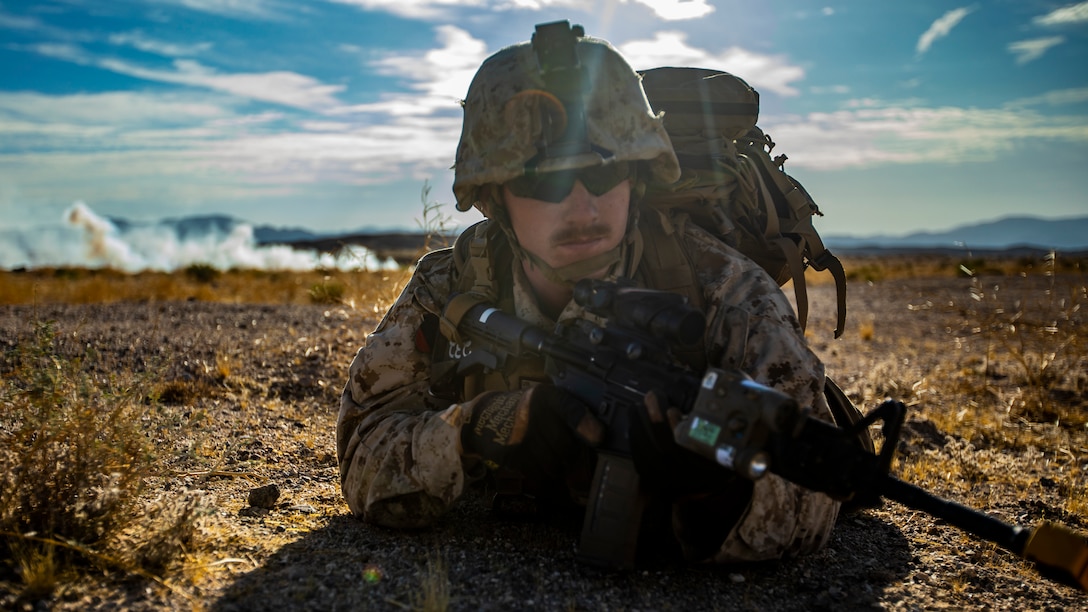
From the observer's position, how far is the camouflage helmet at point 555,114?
299 centimetres

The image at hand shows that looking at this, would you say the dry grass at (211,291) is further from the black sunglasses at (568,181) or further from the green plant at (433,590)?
the green plant at (433,590)

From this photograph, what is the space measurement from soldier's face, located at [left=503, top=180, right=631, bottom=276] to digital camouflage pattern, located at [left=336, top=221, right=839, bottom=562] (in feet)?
0.77

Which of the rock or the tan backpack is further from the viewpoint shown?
the tan backpack

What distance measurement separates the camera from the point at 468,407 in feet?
9.34

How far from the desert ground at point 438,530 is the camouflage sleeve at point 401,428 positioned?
0.17 meters

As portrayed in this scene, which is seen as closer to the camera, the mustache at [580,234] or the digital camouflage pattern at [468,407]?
the digital camouflage pattern at [468,407]

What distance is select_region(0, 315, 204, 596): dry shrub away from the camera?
2.44 meters

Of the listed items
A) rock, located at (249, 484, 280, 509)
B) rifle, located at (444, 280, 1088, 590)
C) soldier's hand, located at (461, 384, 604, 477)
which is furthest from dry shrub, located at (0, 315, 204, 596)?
rifle, located at (444, 280, 1088, 590)

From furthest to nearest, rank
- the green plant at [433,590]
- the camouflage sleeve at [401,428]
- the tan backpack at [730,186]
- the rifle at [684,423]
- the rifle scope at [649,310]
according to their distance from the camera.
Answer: the tan backpack at [730,186], the camouflage sleeve at [401,428], the rifle scope at [649,310], the green plant at [433,590], the rifle at [684,423]

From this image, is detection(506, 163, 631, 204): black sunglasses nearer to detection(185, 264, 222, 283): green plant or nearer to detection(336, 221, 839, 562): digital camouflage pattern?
detection(336, 221, 839, 562): digital camouflage pattern

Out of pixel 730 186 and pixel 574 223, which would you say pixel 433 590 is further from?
pixel 730 186

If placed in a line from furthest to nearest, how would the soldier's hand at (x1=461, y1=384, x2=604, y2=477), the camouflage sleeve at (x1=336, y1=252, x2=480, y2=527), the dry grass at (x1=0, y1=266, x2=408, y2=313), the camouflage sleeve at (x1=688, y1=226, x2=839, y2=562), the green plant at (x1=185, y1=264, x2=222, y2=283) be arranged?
the green plant at (x1=185, y1=264, x2=222, y2=283)
the dry grass at (x1=0, y1=266, x2=408, y2=313)
the camouflage sleeve at (x1=336, y1=252, x2=480, y2=527)
the camouflage sleeve at (x1=688, y1=226, x2=839, y2=562)
the soldier's hand at (x1=461, y1=384, x2=604, y2=477)

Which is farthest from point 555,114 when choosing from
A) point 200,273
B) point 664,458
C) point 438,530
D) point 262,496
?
point 200,273

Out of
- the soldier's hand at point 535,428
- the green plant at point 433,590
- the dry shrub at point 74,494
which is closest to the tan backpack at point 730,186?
the soldier's hand at point 535,428
